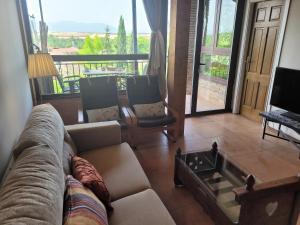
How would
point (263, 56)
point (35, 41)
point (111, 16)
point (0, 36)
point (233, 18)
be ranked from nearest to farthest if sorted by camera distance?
point (0, 36) < point (35, 41) < point (111, 16) < point (263, 56) < point (233, 18)

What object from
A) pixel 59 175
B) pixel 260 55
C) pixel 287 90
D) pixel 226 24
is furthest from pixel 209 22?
pixel 59 175

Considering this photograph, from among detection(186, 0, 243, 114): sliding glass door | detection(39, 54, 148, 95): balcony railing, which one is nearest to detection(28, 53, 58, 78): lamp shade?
detection(39, 54, 148, 95): balcony railing

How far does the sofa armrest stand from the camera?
6.89 ft

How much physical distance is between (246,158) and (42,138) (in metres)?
2.47

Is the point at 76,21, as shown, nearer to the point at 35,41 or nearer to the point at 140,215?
the point at 35,41

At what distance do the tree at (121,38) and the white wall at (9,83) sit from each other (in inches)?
58.1

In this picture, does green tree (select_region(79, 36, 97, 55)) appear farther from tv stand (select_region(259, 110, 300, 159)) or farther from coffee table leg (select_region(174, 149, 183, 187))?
tv stand (select_region(259, 110, 300, 159))

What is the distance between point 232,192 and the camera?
1.81 metres

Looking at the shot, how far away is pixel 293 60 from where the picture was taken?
10.6ft

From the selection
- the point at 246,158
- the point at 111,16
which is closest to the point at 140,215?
the point at 246,158

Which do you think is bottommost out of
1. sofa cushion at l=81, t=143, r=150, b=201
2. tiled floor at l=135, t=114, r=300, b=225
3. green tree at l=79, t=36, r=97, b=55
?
tiled floor at l=135, t=114, r=300, b=225

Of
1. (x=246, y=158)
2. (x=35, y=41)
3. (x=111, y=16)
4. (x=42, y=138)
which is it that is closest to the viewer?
(x=42, y=138)

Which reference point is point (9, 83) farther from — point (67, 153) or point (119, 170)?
point (119, 170)

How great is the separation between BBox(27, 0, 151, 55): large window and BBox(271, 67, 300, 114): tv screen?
2.07m
